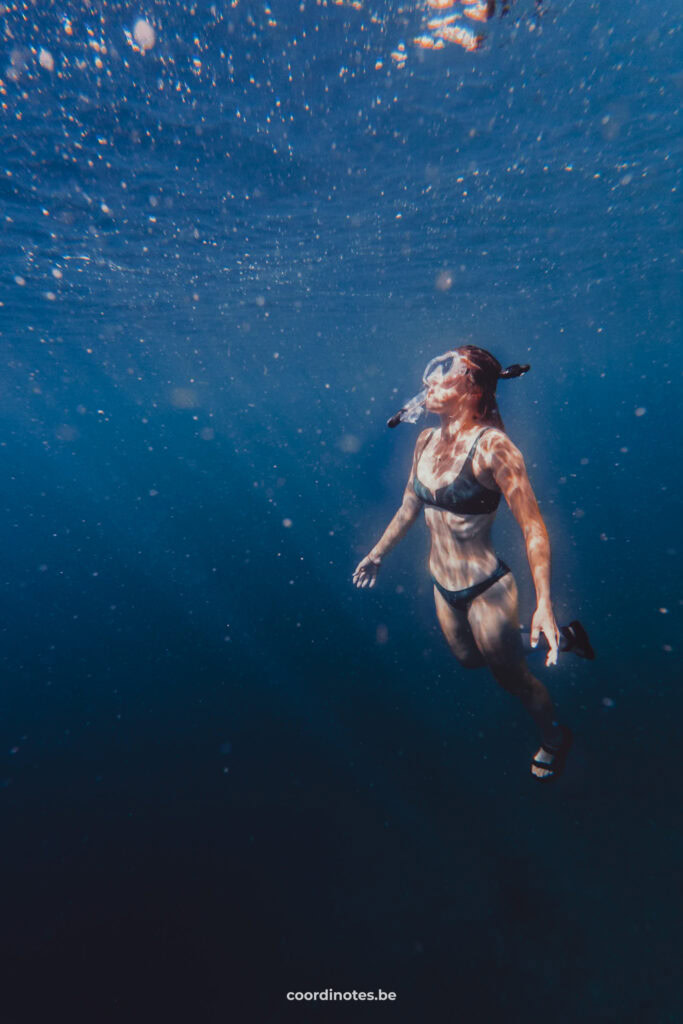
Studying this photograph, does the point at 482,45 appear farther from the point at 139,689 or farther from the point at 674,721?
the point at 139,689

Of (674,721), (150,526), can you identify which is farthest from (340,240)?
(674,721)

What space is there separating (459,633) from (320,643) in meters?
4.86

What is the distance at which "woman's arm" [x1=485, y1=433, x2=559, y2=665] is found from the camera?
2651 mm

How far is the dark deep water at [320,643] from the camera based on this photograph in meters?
3.97

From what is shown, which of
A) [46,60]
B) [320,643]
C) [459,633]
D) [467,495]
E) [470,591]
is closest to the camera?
[467,495]

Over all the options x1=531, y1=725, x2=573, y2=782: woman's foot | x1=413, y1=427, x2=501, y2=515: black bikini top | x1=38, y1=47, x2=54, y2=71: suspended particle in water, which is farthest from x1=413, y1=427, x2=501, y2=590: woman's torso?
x1=38, y1=47, x2=54, y2=71: suspended particle in water

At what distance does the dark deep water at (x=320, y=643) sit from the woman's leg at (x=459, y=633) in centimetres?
224

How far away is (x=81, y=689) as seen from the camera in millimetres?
8164

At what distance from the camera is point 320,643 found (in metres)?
8.29

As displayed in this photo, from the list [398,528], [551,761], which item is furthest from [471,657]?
[398,528]

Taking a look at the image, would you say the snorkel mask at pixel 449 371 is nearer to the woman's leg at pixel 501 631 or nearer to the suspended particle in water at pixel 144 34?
the woman's leg at pixel 501 631

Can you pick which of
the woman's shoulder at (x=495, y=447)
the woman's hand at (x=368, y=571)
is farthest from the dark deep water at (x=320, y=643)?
the woman's shoulder at (x=495, y=447)

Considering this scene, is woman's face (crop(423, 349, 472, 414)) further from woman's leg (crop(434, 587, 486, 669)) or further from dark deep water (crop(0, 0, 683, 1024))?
dark deep water (crop(0, 0, 683, 1024))

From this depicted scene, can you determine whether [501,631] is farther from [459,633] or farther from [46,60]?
[46,60]
